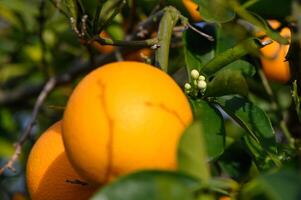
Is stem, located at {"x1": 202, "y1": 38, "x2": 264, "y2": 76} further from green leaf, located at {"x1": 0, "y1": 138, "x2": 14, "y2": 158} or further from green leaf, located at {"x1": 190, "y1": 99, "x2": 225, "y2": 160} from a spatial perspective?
green leaf, located at {"x1": 0, "y1": 138, "x2": 14, "y2": 158}

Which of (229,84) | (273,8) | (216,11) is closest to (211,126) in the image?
(229,84)

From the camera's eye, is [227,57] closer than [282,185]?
No

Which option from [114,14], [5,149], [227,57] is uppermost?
[114,14]

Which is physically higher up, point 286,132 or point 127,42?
point 127,42

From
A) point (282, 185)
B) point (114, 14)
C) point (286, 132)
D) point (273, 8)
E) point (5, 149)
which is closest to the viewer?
point (282, 185)

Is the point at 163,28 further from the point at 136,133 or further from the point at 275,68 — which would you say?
the point at 275,68

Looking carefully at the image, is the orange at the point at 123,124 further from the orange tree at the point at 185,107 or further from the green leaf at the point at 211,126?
the green leaf at the point at 211,126

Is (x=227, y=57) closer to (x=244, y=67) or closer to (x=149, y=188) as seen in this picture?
(x=244, y=67)
